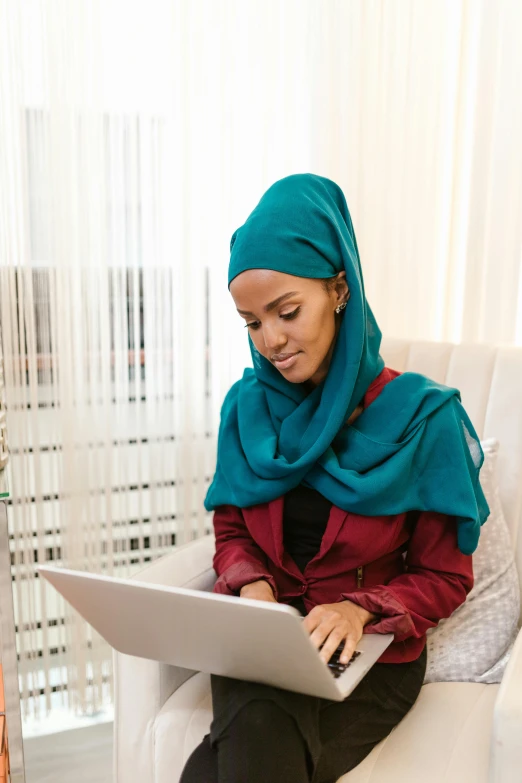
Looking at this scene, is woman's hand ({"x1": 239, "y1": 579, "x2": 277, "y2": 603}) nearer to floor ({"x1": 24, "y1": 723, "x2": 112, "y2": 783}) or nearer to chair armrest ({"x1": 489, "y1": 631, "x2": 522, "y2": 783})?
chair armrest ({"x1": 489, "y1": 631, "x2": 522, "y2": 783})

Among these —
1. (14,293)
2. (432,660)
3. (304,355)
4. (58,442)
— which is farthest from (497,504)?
(14,293)

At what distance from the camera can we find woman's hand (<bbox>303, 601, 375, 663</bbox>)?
0.99 meters

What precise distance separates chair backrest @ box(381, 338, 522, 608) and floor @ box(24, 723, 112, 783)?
1.09 metres

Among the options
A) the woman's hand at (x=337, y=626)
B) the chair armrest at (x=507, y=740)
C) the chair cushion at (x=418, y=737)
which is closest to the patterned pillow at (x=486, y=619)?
the chair cushion at (x=418, y=737)

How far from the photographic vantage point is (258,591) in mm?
1136

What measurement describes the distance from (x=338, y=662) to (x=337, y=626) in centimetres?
6

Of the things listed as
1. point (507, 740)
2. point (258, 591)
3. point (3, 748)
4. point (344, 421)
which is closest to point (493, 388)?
point (344, 421)

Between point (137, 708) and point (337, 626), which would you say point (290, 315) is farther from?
point (137, 708)

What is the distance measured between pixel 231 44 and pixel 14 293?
2.61 feet

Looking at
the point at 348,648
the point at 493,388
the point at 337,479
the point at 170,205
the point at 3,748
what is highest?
the point at 170,205

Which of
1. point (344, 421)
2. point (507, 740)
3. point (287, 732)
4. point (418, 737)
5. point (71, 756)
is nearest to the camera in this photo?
point (507, 740)

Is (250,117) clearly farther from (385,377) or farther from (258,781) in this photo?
(258,781)

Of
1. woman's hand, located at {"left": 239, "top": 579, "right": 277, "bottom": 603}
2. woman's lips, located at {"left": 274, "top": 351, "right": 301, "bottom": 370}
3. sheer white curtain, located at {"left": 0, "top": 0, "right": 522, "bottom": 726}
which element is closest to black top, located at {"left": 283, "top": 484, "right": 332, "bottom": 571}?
woman's hand, located at {"left": 239, "top": 579, "right": 277, "bottom": 603}

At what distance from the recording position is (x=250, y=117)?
184 cm
